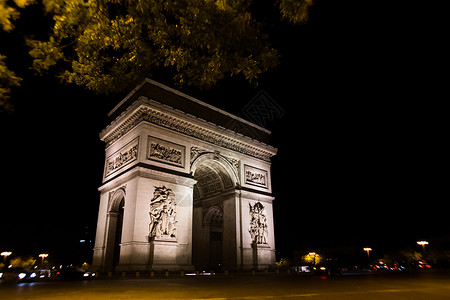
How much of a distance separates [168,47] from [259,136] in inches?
716

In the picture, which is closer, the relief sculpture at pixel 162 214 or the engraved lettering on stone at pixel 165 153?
the relief sculpture at pixel 162 214

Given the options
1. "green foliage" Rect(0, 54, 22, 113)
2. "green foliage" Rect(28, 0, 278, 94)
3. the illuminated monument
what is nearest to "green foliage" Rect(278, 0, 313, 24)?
"green foliage" Rect(28, 0, 278, 94)

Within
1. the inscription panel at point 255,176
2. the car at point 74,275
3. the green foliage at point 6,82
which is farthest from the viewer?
the inscription panel at point 255,176

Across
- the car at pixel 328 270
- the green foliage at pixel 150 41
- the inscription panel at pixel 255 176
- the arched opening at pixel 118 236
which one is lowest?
the car at pixel 328 270

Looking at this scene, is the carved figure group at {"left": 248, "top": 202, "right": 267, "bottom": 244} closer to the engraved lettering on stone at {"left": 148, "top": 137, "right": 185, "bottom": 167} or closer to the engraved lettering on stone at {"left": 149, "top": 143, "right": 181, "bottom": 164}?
the engraved lettering on stone at {"left": 148, "top": 137, "right": 185, "bottom": 167}

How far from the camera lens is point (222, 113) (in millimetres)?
22797

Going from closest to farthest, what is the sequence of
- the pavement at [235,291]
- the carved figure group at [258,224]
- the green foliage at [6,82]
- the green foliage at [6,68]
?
the green foliage at [6,68] < the green foliage at [6,82] < the pavement at [235,291] < the carved figure group at [258,224]

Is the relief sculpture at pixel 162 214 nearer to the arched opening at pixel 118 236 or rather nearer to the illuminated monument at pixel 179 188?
the illuminated monument at pixel 179 188

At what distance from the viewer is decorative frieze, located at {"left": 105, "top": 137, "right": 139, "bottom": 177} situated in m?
18.0

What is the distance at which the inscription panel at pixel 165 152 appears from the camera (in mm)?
17766

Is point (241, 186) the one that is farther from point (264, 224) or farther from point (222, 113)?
point (222, 113)

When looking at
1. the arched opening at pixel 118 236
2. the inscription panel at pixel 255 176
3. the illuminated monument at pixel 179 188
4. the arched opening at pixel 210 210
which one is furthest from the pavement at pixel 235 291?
the inscription panel at pixel 255 176

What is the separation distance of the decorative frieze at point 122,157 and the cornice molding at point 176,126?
3.49 feet

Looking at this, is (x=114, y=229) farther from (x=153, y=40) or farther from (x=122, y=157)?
(x=153, y=40)
